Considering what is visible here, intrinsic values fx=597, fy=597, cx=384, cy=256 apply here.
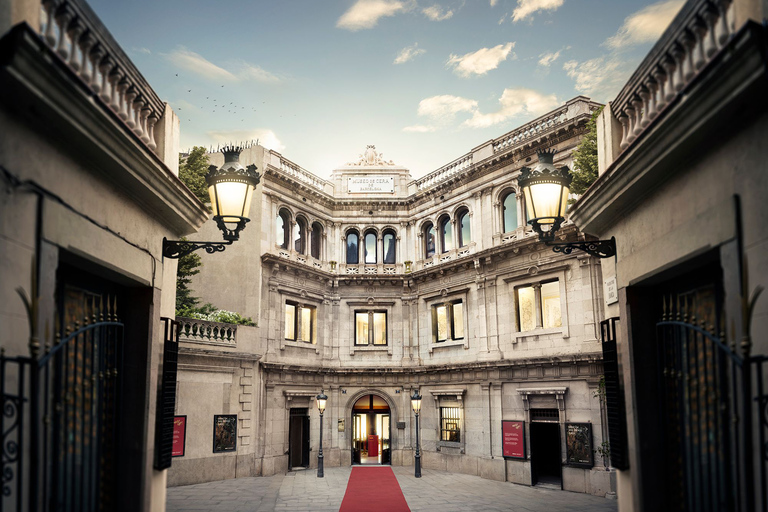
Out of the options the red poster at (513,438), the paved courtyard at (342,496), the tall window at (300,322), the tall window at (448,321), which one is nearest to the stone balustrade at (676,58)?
the paved courtyard at (342,496)

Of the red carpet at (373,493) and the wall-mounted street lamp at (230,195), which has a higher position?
the wall-mounted street lamp at (230,195)

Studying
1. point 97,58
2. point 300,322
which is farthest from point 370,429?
point 97,58

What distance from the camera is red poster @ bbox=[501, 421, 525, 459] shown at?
75.6 ft

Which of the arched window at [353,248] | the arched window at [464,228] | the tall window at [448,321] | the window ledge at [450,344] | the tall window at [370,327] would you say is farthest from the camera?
the arched window at [353,248]

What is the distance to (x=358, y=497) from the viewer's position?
19531mm

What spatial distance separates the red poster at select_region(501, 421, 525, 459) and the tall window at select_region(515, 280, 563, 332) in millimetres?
3819

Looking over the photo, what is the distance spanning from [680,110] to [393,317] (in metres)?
25.6

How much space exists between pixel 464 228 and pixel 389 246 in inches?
187

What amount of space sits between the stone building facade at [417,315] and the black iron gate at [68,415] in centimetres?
1640

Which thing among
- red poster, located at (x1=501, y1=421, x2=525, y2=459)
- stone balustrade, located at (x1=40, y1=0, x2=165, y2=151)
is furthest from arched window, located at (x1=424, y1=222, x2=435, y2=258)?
stone balustrade, located at (x1=40, y1=0, x2=165, y2=151)

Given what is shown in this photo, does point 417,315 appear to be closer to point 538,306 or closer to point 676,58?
point 538,306

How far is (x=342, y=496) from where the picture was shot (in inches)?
774

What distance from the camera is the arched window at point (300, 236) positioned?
96.2 ft

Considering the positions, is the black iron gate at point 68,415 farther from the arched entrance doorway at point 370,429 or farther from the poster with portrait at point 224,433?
the arched entrance doorway at point 370,429
